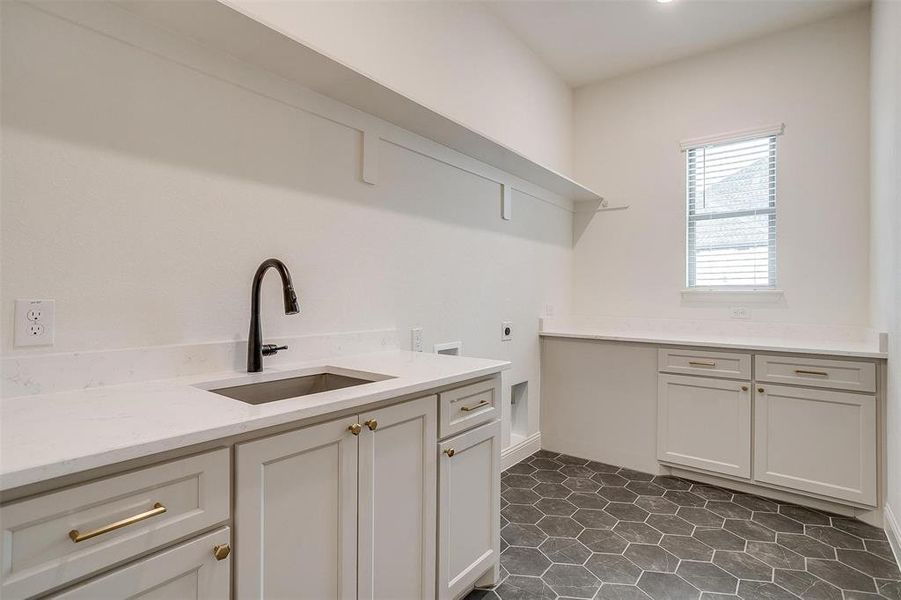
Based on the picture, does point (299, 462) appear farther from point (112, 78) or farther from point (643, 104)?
point (643, 104)

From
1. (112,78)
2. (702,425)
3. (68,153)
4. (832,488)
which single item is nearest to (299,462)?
(68,153)

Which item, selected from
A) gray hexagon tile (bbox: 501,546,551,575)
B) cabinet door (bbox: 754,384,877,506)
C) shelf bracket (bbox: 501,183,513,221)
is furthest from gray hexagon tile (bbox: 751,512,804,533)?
shelf bracket (bbox: 501,183,513,221)

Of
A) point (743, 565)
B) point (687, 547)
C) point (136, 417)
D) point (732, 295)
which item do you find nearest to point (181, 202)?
point (136, 417)

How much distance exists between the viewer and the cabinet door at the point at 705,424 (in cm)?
285

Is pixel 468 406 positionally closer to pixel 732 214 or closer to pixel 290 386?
pixel 290 386

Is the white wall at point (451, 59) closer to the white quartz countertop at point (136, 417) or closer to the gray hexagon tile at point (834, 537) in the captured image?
the white quartz countertop at point (136, 417)

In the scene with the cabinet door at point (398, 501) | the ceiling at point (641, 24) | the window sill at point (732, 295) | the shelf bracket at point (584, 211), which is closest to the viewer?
the cabinet door at point (398, 501)

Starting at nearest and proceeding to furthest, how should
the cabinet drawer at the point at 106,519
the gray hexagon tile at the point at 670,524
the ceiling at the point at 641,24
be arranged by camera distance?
the cabinet drawer at the point at 106,519 < the gray hexagon tile at the point at 670,524 < the ceiling at the point at 641,24

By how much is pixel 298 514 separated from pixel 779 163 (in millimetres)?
3843

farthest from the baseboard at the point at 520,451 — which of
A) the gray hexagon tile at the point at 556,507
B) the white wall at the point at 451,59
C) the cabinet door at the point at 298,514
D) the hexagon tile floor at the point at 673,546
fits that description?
the white wall at the point at 451,59

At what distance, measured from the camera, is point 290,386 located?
5.75 feet

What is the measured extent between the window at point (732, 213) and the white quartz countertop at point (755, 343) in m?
0.51

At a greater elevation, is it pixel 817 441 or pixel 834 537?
pixel 817 441

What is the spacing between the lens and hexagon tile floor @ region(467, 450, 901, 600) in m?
1.91
